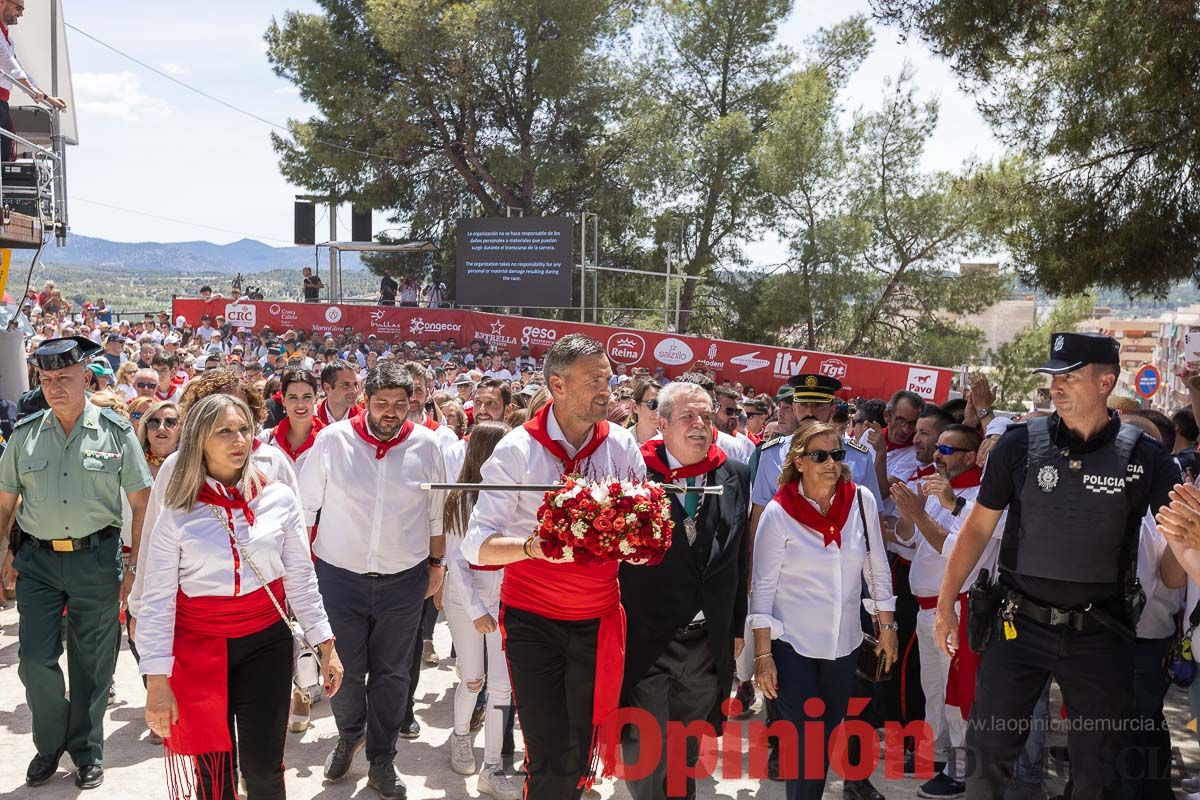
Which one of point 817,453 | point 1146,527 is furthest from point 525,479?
point 1146,527

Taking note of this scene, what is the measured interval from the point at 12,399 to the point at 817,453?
6.12m

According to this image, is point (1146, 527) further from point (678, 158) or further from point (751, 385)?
point (678, 158)

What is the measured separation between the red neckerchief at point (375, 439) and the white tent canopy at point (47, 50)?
6831 millimetres

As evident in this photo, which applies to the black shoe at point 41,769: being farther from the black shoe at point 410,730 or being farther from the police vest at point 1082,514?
the police vest at point 1082,514

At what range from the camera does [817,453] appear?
14.9 feet

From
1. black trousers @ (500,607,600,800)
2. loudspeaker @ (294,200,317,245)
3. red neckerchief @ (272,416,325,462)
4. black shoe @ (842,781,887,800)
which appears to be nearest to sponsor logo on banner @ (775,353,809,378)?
red neckerchief @ (272,416,325,462)

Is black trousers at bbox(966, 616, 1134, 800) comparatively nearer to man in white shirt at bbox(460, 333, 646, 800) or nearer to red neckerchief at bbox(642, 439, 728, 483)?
red neckerchief at bbox(642, 439, 728, 483)

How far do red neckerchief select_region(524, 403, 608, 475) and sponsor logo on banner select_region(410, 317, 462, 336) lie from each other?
22135 millimetres

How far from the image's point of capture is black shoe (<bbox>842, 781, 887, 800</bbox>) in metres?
5.01

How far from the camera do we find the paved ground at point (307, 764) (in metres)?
4.98

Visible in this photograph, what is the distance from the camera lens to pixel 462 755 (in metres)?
5.33

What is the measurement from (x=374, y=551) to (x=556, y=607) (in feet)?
4.90

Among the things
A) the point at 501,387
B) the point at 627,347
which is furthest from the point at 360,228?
the point at 501,387

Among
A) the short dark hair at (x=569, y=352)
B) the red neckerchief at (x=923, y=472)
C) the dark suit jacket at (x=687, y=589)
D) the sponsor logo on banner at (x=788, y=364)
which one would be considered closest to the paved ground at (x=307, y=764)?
the dark suit jacket at (x=687, y=589)
